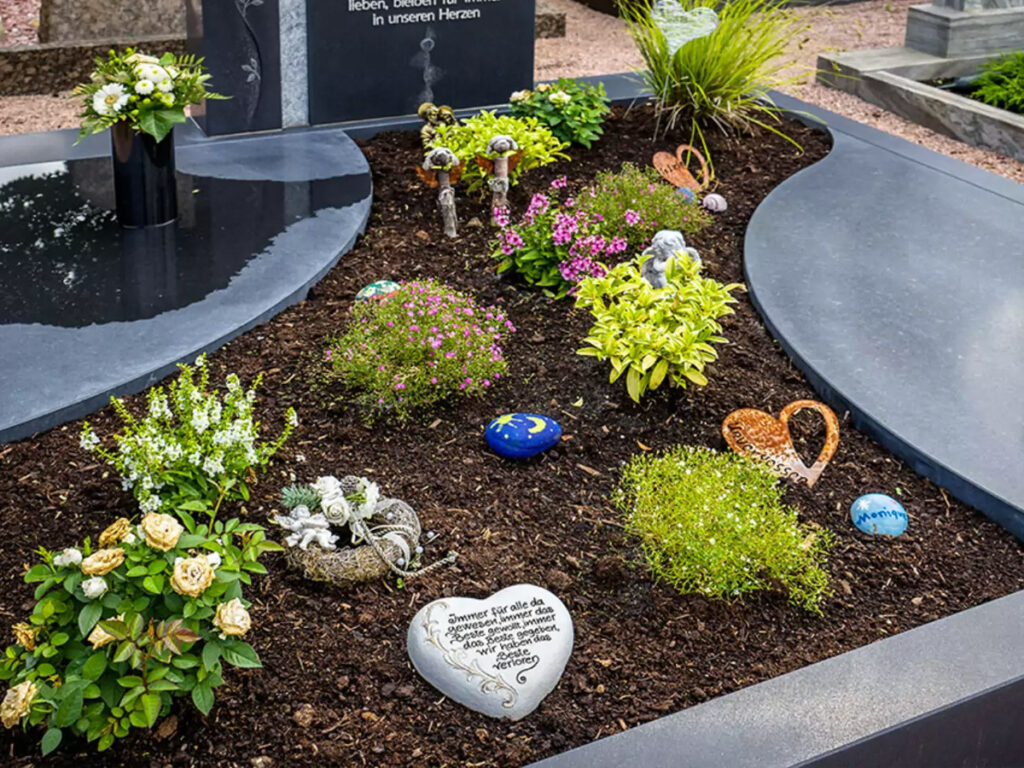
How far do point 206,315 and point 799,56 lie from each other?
19.6 feet

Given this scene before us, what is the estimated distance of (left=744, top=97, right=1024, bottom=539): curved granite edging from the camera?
388 centimetres

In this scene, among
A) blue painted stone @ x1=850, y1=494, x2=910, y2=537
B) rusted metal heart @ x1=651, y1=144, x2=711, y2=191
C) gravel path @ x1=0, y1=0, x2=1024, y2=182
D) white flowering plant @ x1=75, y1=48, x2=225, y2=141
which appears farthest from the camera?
gravel path @ x1=0, y1=0, x2=1024, y2=182

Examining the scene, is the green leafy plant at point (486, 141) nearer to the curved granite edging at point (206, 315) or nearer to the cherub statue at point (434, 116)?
the cherub statue at point (434, 116)

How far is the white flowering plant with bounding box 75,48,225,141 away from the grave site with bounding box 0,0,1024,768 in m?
0.02

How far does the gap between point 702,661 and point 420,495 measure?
1001mm

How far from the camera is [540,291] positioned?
4.86 m

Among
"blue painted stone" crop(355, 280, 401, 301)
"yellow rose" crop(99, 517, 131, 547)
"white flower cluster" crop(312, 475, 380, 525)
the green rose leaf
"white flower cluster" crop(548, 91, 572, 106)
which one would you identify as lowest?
the green rose leaf

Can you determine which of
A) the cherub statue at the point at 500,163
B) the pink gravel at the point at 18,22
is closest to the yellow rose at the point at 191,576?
the cherub statue at the point at 500,163

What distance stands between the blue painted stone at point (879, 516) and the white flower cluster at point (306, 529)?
1.55 m

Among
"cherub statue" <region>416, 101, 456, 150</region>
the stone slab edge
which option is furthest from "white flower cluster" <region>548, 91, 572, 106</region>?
the stone slab edge

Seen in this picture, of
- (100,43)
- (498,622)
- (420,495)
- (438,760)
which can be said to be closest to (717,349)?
(420,495)

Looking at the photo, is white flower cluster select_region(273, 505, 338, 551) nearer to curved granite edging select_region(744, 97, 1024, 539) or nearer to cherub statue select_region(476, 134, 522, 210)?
curved granite edging select_region(744, 97, 1024, 539)

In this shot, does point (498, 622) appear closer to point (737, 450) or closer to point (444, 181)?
point (737, 450)

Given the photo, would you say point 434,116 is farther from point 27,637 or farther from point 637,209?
point 27,637
